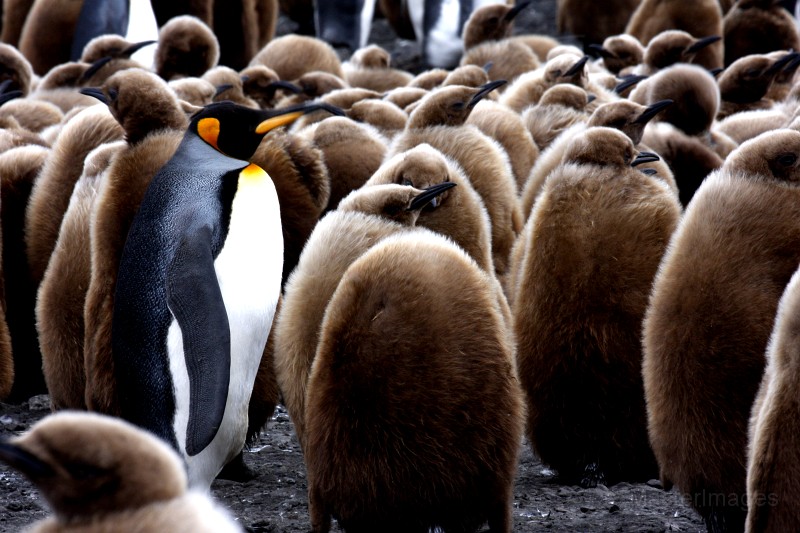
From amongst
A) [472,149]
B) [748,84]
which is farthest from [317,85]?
[472,149]

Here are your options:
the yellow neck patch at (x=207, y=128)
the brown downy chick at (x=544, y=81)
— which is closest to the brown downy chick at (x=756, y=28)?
the brown downy chick at (x=544, y=81)

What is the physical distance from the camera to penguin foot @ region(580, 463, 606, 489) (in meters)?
3.65

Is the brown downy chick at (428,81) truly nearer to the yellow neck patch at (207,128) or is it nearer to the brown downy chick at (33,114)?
the brown downy chick at (33,114)

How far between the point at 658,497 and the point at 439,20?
8078 millimetres

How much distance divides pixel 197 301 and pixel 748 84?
13.7ft

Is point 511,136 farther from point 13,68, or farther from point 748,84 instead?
point 13,68

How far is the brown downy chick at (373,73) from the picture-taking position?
8266 mm

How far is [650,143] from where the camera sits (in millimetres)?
4961

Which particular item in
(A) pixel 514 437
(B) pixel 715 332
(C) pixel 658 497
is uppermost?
(B) pixel 715 332

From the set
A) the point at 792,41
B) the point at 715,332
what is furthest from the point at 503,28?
the point at 715,332

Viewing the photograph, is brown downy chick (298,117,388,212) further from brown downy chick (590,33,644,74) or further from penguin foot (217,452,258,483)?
brown downy chick (590,33,644,74)

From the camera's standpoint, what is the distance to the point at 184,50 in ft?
24.0

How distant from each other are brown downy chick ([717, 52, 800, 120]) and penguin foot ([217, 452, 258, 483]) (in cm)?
381

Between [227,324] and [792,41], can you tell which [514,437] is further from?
[792,41]
